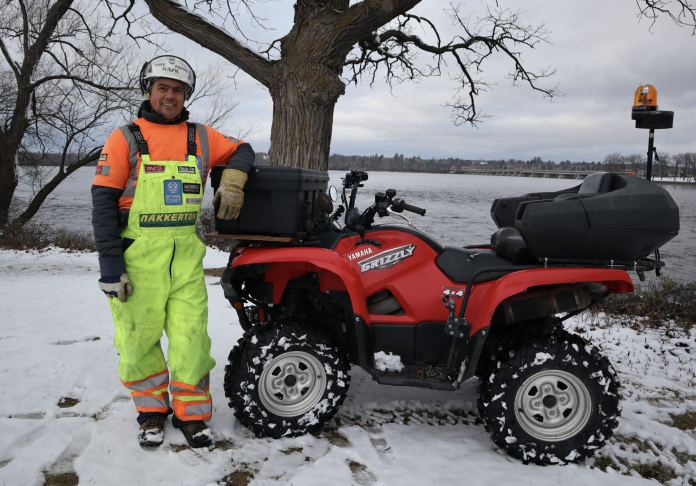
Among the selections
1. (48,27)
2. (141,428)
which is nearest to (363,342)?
(141,428)

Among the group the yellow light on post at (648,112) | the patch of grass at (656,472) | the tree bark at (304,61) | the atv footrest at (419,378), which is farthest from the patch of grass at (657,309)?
the tree bark at (304,61)

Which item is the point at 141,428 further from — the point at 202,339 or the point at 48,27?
the point at 48,27

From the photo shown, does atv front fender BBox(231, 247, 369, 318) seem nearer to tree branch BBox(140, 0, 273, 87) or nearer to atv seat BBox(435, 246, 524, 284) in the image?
atv seat BBox(435, 246, 524, 284)

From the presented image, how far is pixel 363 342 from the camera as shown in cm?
286

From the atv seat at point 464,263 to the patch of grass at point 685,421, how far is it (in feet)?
5.55

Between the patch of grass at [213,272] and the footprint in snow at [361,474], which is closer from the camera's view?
the footprint in snow at [361,474]

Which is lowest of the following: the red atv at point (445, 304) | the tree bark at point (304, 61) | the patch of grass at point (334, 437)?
the patch of grass at point (334, 437)

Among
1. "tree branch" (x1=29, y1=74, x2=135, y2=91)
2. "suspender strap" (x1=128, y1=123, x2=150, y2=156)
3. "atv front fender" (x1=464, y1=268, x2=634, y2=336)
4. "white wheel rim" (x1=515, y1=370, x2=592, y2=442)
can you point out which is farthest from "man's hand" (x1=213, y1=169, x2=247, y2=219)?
"tree branch" (x1=29, y1=74, x2=135, y2=91)

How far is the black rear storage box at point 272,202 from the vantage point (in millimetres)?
2803

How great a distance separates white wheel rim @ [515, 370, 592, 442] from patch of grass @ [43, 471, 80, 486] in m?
2.42

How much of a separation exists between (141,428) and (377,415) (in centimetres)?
150

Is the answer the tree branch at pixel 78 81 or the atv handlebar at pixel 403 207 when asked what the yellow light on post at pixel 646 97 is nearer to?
the atv handlebar at pixel 403 207

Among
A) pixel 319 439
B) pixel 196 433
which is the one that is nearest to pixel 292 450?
pixel 319 439

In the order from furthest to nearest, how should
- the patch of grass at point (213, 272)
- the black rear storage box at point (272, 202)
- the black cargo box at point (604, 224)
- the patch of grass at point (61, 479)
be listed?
the patch of grass at point (213, 272) → the black rear storage box at point (272, 202) → the black cargo box at point (604, 224) → the patch of grass at point (61, 479)
